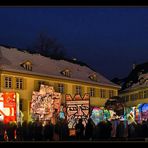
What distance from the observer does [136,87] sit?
48438 mm

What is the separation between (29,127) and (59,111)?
30.0ft

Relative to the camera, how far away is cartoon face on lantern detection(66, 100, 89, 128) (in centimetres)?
1520

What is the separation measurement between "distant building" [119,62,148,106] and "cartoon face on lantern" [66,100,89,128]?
78.8 ft

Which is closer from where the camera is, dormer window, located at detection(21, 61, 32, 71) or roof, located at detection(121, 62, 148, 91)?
dormer window, located at detection(21, 61, 32, 71)

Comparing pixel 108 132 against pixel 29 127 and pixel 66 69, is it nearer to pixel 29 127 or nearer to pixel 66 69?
pixel 29 127

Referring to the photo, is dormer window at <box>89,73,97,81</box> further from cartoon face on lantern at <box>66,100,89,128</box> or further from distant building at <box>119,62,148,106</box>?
cartoon face on lantern at <box>66,100,89,128</box>

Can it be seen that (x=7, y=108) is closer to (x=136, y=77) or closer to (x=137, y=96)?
(x=137, y=96)

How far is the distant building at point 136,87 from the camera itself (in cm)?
4088

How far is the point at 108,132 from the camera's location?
11.6 meters

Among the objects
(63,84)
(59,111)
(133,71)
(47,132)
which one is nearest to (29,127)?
(47,132)

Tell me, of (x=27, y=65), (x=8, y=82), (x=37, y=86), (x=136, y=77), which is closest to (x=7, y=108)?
(x=8, y=82)

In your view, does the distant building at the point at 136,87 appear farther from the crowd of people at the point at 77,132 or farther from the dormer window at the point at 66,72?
the crowd of people at the point at 77,132

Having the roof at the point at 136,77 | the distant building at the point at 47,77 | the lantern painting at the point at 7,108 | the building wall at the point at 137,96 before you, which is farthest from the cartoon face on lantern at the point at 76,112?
the roof at the point at 136,77

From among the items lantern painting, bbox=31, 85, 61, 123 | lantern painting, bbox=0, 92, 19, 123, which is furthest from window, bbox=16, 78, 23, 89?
lantern painting, bbox=0, 92, 19, 123
